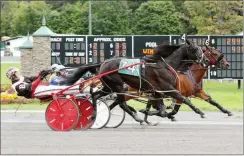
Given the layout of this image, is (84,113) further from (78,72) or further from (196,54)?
(196,54)

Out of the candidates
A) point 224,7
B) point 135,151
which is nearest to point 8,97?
point 135,151

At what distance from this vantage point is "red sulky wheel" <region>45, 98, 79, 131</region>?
37.0 ft

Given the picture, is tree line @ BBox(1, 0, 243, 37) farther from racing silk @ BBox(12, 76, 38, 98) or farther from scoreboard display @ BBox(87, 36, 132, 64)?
racing silk @ BBox(12, 76, 38, 98)

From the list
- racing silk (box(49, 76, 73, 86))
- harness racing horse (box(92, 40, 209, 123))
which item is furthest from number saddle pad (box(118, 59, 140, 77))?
racing silk (box(49, 76, 73, 86))

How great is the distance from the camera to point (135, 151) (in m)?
8.89

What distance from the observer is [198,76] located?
39.2ft

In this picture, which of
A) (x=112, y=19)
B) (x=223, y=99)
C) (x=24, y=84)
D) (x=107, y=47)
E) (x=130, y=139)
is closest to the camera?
(x=130, y=139)

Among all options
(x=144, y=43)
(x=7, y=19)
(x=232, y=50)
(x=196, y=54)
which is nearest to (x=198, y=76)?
(x=196, y=54)

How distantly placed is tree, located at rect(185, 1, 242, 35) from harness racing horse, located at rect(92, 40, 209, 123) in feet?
68.0

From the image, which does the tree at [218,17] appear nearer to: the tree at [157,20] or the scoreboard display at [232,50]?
the scoreboard display at [232,50]

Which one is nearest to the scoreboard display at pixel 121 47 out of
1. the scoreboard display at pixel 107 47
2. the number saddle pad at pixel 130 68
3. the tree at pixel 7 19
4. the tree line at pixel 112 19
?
the scoreboard display at pixel 107 47

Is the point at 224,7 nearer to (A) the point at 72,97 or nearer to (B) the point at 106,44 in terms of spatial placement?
(B) the point at 106,44

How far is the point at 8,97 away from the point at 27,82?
9002 millimetres

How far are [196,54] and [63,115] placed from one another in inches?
106
